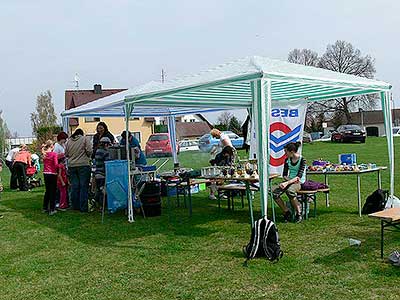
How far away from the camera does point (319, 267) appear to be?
4.81m

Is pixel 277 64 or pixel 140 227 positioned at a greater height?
pixel 277 64

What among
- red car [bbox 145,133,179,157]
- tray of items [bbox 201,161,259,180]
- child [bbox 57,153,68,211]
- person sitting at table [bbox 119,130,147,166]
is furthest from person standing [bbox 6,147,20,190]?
tray of items [bbox 201,161,259,180]

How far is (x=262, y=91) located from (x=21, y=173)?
982cm

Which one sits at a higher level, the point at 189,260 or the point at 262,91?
the point at 262,91

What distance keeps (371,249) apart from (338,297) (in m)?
1.51

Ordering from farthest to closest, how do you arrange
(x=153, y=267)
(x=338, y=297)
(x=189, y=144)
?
(x=189, y=144)
(x=153, y=267)
(x=338, y=297)

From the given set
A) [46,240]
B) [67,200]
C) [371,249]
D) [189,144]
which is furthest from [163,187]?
[189,144]

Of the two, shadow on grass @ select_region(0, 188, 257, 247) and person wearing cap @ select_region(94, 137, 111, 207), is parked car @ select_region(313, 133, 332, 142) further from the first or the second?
person wearing cap @ select_region(94, 137, 111, 207)

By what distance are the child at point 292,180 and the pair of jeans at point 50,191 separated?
4143 millimetres

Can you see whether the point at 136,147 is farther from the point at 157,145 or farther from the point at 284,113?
the point at 157,145

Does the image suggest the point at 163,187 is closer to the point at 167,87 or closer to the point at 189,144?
the point at 167,87

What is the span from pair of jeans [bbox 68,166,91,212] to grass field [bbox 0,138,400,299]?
78 cm

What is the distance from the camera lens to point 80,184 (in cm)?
906


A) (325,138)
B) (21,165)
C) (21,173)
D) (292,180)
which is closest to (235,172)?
(292,180)
